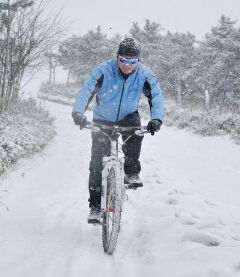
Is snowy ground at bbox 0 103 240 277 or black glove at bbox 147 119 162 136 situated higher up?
black glove at bbox 147 119 162 136

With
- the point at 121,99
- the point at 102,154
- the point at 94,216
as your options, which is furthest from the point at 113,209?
the point at 121,99

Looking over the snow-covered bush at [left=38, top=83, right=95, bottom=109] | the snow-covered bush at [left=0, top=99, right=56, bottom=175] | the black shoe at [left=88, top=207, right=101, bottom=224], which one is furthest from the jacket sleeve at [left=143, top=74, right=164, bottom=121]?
the snow-covered bush at [left=38, top=83, right=95, bottom=109]

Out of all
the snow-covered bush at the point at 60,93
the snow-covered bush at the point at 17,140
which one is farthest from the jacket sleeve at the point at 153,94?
the snow-covered bush at the point at 60,93

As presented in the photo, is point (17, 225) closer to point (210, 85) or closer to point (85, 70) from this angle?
point (210, 85)

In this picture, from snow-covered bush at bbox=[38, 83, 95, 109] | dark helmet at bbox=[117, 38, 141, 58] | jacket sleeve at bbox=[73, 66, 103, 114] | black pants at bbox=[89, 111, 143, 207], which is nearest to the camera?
dark helmet at bbox=[117, 38, 141, 58]

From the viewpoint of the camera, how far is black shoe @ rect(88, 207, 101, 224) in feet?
12.3

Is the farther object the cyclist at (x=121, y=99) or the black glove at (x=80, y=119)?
the cyclist at (x=121, y=99)

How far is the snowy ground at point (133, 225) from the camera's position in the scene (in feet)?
9.64

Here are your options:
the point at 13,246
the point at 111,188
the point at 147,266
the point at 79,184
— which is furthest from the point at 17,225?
the point at 79,184

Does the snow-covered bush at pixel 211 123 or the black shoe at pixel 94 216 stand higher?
the snow-covered bush at pixel 211 123

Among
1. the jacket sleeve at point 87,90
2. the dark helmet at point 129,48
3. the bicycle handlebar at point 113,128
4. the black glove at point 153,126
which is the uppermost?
the dark helmet at point 129,48

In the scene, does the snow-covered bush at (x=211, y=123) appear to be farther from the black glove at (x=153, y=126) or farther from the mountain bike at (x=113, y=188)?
the mountain bike at (x=113, y=188)

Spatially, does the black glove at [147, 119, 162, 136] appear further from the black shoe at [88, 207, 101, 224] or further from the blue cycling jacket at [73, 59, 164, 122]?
the black shoe at [88, 207, 101, 224]

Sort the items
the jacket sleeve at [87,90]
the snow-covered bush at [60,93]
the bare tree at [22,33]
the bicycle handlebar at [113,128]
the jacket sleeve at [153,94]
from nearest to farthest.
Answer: the bicycle handlebar at [113,128], the jacket sleeve at [87,90], the jacket sleeve at [153,94], the bare tree at [22,33], the snow-covered bush at [60,93]
